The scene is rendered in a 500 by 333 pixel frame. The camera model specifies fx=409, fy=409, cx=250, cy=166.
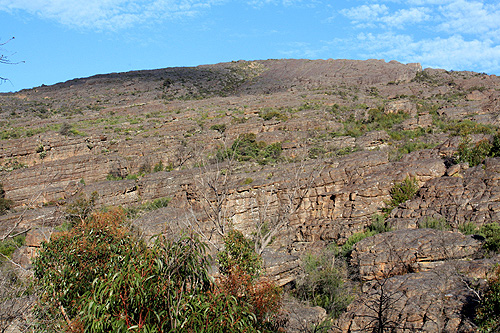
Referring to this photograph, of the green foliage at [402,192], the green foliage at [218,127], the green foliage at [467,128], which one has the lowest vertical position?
the green foliage at [402,192]

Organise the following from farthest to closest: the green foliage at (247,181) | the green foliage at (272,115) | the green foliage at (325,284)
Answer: the green foliage at (272,115) < the green foliage at (247,181) < the green foliage at (325,284)

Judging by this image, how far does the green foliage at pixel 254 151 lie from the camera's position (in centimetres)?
3762

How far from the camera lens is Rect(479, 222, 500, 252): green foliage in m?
17.7

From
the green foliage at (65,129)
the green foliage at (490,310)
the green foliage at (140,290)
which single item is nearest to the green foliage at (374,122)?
the green foliage at (490,310)

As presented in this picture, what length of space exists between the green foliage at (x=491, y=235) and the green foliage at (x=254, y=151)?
19.3 m

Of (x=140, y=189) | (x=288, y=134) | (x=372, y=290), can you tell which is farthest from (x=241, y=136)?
(x=372, y=290)

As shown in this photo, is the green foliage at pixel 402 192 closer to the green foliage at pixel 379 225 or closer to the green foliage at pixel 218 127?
the green foliage at pixel 379 225

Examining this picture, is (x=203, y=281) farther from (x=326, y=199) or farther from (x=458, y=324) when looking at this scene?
(x=326, y=199)

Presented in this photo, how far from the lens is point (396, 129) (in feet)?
142

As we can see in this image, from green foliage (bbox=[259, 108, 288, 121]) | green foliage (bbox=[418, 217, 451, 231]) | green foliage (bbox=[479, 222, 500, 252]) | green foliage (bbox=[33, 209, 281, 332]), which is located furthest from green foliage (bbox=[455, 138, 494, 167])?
green foliage (bbox=[33, 209, 281, 332])

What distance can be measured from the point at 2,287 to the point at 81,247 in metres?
2.59

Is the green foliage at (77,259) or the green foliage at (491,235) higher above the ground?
the green foliage at (77,259)

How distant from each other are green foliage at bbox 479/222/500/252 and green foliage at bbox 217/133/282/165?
19.3 meters

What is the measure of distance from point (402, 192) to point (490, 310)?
14241mm
